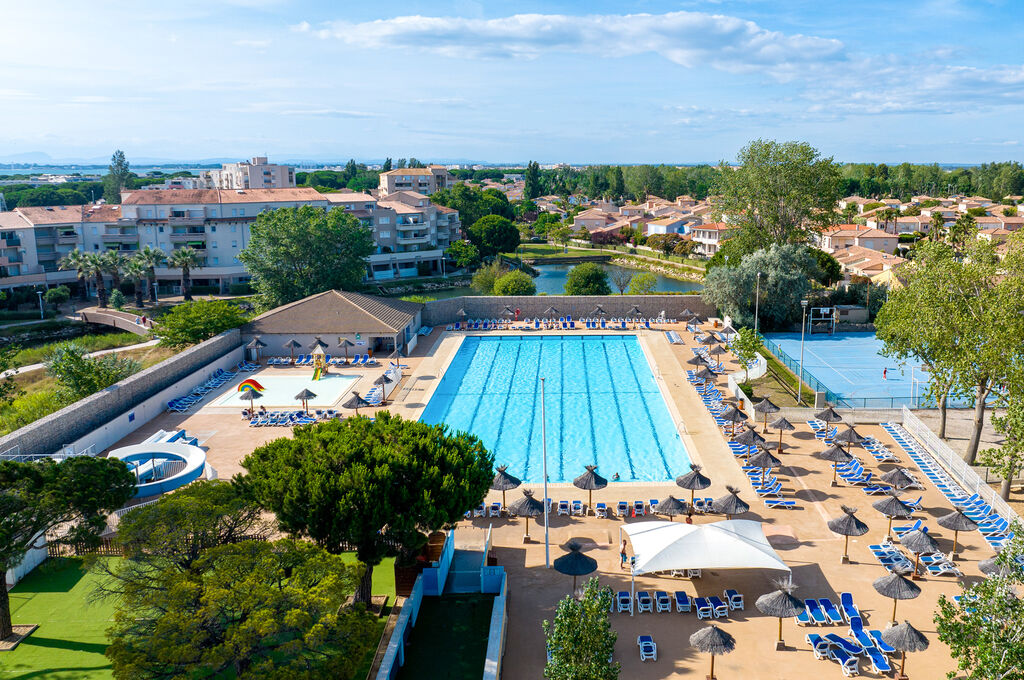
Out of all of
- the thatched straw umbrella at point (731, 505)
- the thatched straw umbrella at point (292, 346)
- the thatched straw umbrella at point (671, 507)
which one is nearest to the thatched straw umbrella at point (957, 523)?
the thatched straw umbrella at point (731, 505)

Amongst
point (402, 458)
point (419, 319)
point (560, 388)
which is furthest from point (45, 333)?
point (402, 458)

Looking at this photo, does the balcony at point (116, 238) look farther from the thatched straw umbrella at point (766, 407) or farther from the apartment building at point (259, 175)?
the thatched straw umbrella at point (766, 407)

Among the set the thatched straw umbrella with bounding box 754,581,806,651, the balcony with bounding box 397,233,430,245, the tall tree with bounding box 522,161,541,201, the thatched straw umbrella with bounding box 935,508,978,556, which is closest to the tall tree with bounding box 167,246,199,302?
the balcony with bounding box 397,233,430,245

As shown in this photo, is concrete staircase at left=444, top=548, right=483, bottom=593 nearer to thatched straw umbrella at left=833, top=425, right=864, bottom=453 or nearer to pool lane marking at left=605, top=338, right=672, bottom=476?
pool lane marking at left=605, top=338, right=672, bottom=476

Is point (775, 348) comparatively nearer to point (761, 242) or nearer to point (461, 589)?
point (761, 242)

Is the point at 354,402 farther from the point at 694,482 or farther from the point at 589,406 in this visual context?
the point at 694,482
